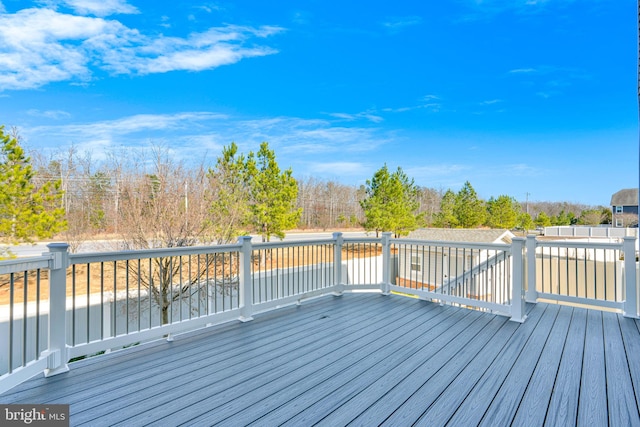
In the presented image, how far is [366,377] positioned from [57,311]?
2.49 meters

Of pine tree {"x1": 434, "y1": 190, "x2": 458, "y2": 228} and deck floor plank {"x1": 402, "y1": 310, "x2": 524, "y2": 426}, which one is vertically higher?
pine tree {"x1": 434, "y1": 190, "x2": 458, "y2": 228}

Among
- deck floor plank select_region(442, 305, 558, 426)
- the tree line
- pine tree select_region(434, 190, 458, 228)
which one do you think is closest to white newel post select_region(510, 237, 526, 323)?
deck floor plank select_region(442, 305, 558, 426)

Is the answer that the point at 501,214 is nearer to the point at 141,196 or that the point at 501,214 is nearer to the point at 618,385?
the point at 141,196

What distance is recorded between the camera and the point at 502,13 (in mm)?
11719

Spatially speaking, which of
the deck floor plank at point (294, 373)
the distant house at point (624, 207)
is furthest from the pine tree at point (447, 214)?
the deck floor plank at point (294, 373)

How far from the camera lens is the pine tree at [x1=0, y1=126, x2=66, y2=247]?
352 inches

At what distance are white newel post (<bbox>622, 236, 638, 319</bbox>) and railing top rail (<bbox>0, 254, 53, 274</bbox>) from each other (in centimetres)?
604

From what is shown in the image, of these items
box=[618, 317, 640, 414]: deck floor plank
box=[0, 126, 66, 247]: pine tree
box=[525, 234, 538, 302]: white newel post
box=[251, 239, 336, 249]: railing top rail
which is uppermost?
box=[0, 126, 66, 247]: pine tree

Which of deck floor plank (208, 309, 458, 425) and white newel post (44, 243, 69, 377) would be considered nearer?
deck floor plank (208, 309, 458, 425)

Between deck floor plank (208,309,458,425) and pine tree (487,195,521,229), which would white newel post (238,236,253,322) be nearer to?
deck floor plank (208,309,458,425)

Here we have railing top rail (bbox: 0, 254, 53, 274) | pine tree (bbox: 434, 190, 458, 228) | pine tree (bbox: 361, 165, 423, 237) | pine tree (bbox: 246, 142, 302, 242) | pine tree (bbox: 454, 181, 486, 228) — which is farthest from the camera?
pine tree (bbox: 434, 190, 458, 228)

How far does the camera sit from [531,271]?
4.88m

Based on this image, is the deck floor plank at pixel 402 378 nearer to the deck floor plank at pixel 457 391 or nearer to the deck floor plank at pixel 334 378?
the deck floor plank at pixel 334 378

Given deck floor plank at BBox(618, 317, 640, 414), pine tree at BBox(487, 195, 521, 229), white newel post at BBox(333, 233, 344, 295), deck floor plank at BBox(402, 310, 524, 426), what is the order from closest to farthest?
deck floor plank at BBox(402, 310, 524, 426), deck floor plank at BBox(618, 317, 640, 414), white newel post at BBox(333, 233, 344, 295), pine tree at BBox(487, 195, 521, 229)
